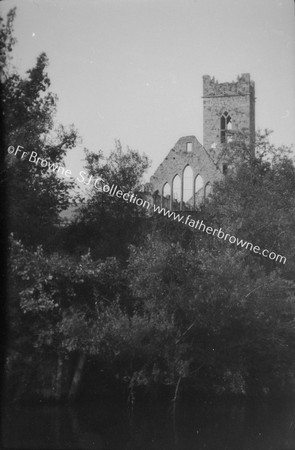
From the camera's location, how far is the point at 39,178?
1831 cm

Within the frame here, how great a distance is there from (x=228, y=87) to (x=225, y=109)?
1.50 meters

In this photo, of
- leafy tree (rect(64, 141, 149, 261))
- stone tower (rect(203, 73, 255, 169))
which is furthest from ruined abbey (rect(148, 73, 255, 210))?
leafy tree (rect(64, 141, 149, 261))

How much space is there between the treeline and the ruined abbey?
66.7 feet

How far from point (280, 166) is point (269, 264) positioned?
6.73 m

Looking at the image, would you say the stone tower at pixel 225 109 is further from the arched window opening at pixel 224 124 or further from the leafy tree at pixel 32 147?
the leafy tree at pixel 32 147

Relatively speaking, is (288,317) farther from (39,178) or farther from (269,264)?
(39,178)

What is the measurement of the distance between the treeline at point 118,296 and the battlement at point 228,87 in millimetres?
25802

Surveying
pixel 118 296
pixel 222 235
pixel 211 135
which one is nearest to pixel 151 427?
pixel 118 296

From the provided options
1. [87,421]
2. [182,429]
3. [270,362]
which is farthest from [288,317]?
[87,421]

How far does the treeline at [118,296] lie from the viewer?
16453 mm

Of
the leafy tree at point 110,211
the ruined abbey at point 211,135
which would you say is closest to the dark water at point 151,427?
the leafy tree at point 110,211

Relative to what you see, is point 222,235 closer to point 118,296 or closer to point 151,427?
point 118,296

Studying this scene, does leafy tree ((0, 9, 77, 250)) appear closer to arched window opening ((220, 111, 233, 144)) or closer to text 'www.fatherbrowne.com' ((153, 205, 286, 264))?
text 'www.fatherbrowne.com' ((153, 205, 286, 264))

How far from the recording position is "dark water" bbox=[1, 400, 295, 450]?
1454 centimetres
